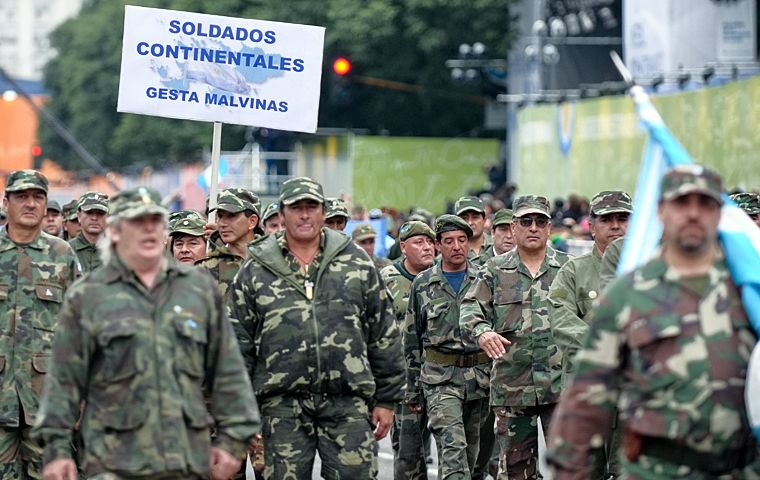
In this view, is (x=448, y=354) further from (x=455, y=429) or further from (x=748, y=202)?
(x=748, y=202)

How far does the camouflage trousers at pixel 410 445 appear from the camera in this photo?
516 inches

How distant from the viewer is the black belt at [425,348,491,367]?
12867 mm

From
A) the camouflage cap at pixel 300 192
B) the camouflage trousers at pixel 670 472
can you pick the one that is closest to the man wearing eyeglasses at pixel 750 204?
the camouflage cap at pixel 300 192

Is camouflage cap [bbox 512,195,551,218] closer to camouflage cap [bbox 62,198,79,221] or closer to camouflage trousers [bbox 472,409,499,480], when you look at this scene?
camouflage trousers [bbox 472,409,499,480]

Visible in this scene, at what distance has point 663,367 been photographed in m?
6.82

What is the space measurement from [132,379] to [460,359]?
Answer: 524 cm

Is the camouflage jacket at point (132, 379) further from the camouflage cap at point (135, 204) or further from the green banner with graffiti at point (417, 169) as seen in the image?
the green banner with graffiti at point (417, 169)

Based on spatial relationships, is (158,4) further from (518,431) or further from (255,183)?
(518,431)

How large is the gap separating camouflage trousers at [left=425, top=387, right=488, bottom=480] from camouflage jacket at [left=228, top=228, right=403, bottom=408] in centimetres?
265

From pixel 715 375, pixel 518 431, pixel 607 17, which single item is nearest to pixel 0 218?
pixel 518 431

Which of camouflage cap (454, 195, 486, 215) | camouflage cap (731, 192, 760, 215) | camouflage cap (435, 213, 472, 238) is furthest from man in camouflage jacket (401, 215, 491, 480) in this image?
camouflage cap (454, 195, 486, 215)

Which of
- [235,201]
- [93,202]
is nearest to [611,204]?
[235,201]

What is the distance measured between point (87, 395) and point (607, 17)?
3552 centimetres

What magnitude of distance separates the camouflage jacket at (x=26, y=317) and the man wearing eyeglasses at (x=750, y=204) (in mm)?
4627
